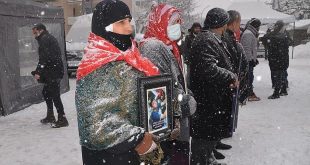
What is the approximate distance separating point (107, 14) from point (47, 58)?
5.14 meters

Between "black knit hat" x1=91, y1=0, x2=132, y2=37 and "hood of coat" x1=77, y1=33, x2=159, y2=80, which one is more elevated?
"black knit hat" x1=91, y1=0, x2=132, y2=37

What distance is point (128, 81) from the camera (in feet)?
6.94

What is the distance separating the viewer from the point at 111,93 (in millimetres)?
2043

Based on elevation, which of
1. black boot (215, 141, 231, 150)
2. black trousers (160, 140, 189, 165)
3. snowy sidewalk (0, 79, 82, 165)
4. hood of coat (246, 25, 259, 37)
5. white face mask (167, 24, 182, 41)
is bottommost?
snowy sidewalk (0, 79, 82, 165)

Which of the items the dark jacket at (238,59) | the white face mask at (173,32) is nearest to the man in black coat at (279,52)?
the dark jacket at (238,59)

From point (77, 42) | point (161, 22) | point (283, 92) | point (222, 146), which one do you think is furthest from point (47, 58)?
point (77, 42)

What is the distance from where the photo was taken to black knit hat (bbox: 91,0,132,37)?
2160 mm

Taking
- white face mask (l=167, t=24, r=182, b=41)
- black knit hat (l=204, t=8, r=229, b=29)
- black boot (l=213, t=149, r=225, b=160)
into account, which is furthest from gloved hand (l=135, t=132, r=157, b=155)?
black boot (l=213, t=149, r=225, b=160)

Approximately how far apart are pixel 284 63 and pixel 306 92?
5.10ft

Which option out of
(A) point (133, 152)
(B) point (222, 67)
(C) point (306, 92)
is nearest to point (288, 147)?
(B) point (222, 67)

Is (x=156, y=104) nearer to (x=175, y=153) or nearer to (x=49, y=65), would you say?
(x=175, y=153)

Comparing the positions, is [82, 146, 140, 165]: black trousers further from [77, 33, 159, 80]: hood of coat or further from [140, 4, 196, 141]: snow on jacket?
[140, 4, 196, 141]: snow on jacket

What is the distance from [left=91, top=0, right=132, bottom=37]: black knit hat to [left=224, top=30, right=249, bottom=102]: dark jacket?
2.78 meters

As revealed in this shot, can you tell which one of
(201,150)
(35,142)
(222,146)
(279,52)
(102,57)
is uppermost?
(102,57)
